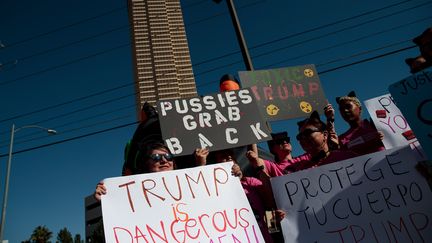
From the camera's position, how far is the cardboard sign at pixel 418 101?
1.53 metres

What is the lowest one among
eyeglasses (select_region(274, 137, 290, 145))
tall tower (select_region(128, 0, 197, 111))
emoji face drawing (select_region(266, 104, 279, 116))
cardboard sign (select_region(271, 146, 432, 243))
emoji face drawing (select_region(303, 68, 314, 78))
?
cardboard sign (select_region(271, 146, 432, 243))

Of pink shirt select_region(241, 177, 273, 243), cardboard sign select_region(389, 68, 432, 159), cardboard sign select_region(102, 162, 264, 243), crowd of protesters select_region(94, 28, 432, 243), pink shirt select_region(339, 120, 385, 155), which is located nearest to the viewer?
cardboard sign select_region(389, 68, 432, 159)

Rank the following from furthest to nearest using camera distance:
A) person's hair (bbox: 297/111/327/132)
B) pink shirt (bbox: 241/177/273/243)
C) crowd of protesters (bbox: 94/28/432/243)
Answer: person's hair (bbox: 297/111/327/132) < crowd of protesters (bbox: 94/28/432/243) < pink shirt (bbox: 241/177/273/243)

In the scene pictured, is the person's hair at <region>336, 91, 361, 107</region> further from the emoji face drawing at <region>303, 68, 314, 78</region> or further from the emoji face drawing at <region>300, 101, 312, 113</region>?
the emoji face drawing at <region>303, 68, 314, 78</region>

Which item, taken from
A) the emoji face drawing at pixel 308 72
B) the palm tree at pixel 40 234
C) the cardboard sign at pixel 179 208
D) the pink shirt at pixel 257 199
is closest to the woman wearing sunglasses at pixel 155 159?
the cardboard sign at pixel 179 208

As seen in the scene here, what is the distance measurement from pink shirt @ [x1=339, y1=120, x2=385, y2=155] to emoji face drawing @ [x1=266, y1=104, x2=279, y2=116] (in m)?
0.80

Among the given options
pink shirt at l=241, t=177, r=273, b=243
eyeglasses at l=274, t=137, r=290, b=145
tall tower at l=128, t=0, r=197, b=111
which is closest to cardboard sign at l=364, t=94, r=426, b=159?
pink shirt at l=241, t=177, r=273, b=243

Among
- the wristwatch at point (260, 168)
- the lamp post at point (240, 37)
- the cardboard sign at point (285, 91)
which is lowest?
the wristwatch at point (260, 168)

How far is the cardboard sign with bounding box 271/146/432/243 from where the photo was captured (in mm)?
1603

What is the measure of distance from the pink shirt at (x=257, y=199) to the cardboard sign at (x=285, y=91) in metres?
1.09

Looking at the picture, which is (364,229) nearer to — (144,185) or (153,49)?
(144,185)

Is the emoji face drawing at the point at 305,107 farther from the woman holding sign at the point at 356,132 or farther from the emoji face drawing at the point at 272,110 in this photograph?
the woman holding sign at the point at 356,132

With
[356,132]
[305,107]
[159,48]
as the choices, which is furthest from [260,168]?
A: [159,48]

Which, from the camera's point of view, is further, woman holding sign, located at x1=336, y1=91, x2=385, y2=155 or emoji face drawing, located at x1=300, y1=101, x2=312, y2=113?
emoji face drawing, located at x1=300, y1=101, x2=312, y2=113
